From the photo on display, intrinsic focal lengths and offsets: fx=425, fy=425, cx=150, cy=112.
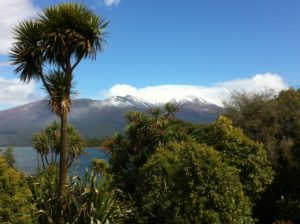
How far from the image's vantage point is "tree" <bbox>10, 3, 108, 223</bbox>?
13.4 m

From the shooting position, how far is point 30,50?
13805 millimetres

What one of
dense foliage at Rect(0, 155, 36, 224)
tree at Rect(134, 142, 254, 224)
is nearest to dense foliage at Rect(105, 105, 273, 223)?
tree at Rect(134, 142, 254, 224)

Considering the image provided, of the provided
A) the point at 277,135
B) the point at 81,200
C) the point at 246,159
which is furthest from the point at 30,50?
the point at 277,135

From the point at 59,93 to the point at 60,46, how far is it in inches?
58.8

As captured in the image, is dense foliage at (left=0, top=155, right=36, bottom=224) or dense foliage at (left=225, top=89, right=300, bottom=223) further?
dense foliage at (left=225, top=89, right=300, bottom=223)

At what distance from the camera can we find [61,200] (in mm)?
14203

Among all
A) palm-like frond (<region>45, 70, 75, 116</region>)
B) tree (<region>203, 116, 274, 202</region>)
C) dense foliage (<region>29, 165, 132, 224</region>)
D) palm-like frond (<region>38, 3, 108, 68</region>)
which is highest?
palm-like frond (<region>38, 3, 108, 68</region>)

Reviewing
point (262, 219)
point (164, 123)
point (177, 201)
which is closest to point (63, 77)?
point (177, 201)

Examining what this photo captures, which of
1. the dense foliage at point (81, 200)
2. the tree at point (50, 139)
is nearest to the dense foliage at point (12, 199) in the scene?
the dense foliage at point (81, 200)

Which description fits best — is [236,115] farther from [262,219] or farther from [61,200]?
[61,200]

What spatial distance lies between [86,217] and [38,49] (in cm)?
593

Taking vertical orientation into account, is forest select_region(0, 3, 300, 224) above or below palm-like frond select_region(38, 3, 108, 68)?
below

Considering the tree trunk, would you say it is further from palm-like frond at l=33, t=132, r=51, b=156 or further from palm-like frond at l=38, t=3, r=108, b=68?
palm-like frond at l=33, t=132, r=51, b=156

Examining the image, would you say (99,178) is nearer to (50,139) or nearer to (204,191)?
(204,191)
